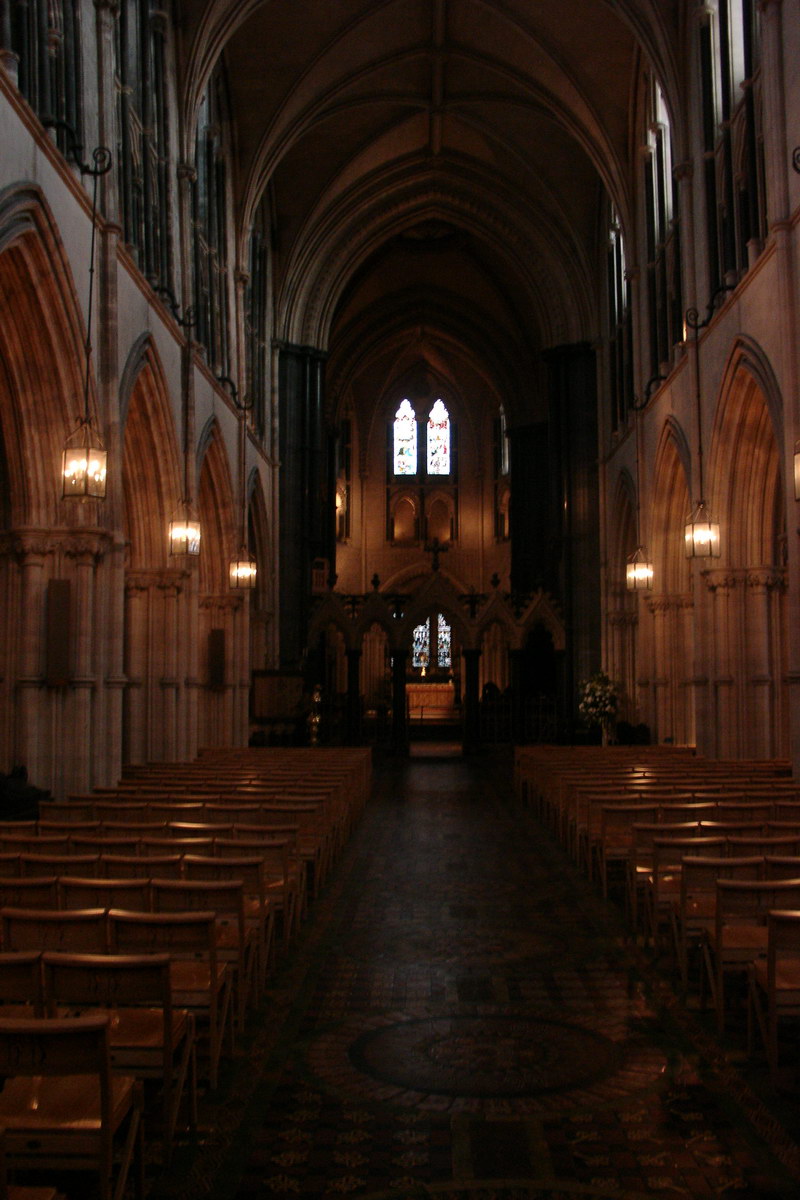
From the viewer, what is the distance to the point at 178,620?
779 inches

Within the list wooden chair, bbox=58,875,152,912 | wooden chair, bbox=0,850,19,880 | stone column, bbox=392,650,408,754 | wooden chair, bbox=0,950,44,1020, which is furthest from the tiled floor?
stone column, bbox=392,650,408,754

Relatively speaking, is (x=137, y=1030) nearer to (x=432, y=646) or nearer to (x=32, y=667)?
(x=32, y=667)

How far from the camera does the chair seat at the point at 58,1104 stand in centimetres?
353

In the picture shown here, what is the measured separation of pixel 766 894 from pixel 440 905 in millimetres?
4177

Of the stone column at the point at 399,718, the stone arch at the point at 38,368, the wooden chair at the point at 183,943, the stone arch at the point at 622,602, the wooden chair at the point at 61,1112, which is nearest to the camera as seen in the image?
the wooden chair at the point at 61,1112

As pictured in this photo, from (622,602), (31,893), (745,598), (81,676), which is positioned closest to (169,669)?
(81,676)

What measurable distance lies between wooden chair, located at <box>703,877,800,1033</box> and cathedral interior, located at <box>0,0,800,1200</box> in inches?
20.0

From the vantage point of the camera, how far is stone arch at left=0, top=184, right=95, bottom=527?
1332 cm

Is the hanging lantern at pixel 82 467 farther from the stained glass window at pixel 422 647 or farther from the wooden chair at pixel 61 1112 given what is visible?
the stained glass window at pixel 422 647

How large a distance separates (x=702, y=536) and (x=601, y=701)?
9.39 metres

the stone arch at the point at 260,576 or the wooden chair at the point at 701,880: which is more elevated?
the stone arch at the point at 260,576

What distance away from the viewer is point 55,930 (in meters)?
5.11

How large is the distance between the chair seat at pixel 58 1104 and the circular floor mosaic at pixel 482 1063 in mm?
1625

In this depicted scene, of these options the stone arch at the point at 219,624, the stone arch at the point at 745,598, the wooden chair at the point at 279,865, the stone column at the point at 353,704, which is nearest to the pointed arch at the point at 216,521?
the stone arch at the point at 219,624
